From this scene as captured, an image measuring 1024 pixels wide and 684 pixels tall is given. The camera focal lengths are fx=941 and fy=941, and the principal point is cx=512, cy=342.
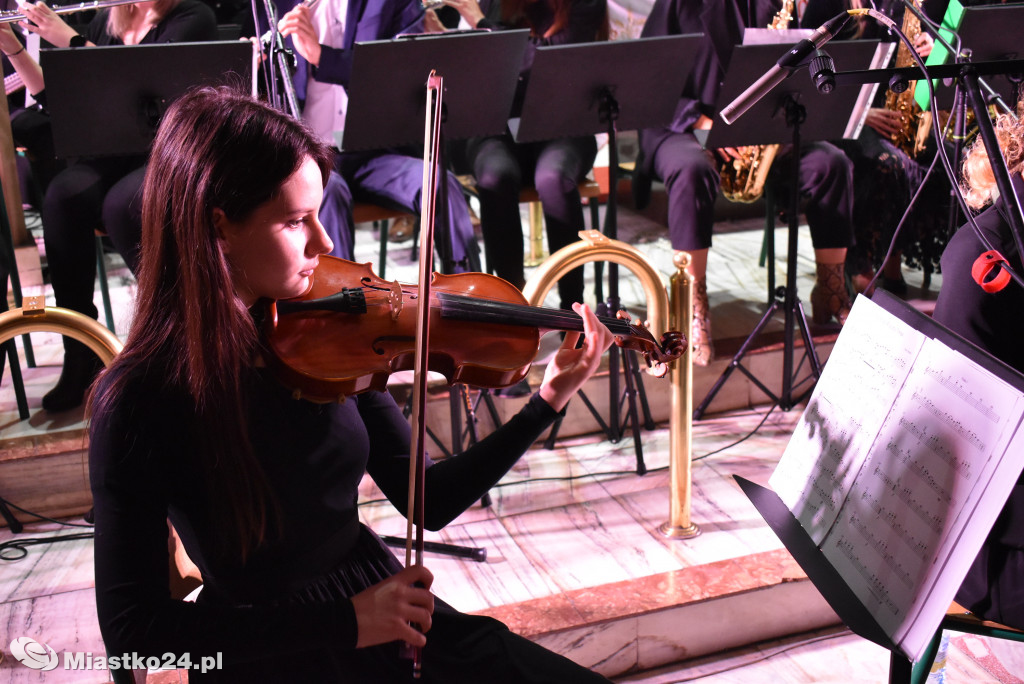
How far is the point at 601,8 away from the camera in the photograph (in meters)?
3.35

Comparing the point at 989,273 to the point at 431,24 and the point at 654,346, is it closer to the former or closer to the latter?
the point at 654,346

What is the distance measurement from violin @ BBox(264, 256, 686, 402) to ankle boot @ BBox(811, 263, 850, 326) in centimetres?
189

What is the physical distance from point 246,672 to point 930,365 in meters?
0.95

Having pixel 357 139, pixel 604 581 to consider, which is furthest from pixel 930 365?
pixel 357 139

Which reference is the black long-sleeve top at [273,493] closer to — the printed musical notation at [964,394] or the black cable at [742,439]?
the printed musical notation at [964,394]

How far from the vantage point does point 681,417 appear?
221 cm

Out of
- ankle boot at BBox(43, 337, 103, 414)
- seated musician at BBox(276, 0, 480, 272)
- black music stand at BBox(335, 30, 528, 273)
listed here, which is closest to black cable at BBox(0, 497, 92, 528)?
ankle boot at BBox(43, 337, 103, 414)

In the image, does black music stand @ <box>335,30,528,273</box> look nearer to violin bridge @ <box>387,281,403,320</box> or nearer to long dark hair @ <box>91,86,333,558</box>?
violin bridge @ <box>387,281,403,320</box>

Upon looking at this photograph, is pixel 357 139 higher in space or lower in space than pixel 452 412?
higher

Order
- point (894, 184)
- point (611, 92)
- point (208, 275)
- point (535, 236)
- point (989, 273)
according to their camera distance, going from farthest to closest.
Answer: point (535, 236) → point (894, 184) → point (611, 92) → point (989, 273) → point (208, 275)

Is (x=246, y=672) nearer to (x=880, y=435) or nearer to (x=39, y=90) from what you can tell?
(x=880, y=435)

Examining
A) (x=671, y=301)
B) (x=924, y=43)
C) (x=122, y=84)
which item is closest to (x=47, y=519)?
(x=122, y=84)

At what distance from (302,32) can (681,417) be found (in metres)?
1.70

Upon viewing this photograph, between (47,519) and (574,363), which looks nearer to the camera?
(574,363)
